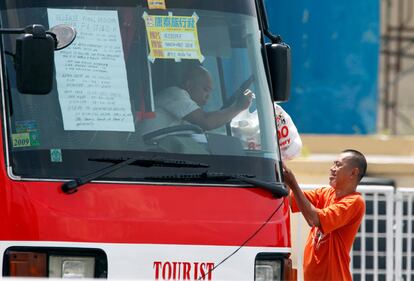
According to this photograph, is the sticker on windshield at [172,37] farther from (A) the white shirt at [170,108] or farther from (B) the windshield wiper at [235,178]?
(B) the windshield wiper at [235,178]

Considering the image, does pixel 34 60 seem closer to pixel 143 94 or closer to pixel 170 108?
pixel 143 94

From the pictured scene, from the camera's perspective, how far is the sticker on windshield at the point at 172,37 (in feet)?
22.5

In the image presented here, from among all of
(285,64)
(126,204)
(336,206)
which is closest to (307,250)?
(336,206)

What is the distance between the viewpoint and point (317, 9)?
17.5 m

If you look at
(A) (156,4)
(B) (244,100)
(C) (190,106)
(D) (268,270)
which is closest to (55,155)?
(C) (190,106)

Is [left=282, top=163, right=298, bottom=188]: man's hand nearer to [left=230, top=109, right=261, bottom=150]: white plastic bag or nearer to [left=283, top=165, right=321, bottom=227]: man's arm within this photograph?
[left=283, top=165, right=321, bottom=227]: man's arm

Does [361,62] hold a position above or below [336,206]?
above

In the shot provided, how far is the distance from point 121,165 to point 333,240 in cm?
185

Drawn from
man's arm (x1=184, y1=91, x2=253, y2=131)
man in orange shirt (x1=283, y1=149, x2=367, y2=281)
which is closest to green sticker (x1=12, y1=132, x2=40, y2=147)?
man's arm (x1=184, y1=91, x2=253, y2=131)

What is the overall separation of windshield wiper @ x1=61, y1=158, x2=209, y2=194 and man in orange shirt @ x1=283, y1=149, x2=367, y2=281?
3.39 feet

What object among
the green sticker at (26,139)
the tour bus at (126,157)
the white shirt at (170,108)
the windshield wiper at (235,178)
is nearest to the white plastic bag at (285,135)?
the tour bus at (126,157)

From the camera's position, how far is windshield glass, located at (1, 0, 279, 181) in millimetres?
6508

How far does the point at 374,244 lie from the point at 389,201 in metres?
0.38

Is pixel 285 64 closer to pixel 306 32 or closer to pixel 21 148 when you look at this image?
pixel 21 148
